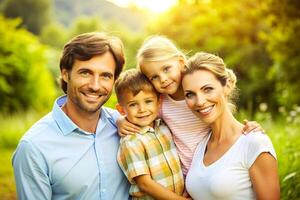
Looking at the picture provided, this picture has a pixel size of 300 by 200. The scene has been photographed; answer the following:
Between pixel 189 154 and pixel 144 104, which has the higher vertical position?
pixel 144 104

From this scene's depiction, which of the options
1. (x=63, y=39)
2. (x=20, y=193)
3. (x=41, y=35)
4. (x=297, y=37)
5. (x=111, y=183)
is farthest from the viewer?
(x=41, y=35)

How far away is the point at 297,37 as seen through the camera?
1323cm

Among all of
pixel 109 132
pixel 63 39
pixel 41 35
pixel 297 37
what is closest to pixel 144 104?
pixel 109 132

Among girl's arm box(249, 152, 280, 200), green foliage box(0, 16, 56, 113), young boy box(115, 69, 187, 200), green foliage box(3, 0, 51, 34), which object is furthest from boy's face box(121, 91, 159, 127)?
green foliage box(3, 0, 51, 34)

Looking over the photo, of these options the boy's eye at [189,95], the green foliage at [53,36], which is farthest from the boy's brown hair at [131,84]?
the green foliage at [53,36]

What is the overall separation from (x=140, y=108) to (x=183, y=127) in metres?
0.40

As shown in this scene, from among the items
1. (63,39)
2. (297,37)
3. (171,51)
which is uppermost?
(63,39)

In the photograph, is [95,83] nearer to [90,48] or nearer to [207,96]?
[90,48]

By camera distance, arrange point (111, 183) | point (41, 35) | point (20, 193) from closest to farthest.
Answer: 1. point (20, 193)
2. point (111, 183)
3. point (41, 35)

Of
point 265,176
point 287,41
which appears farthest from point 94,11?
point 265,176

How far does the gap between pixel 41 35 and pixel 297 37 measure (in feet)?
154

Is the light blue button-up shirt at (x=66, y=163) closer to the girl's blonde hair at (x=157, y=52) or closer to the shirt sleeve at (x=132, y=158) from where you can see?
the shirt sleeve at (x=132, y=158)

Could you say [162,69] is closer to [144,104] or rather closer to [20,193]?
[144,104]

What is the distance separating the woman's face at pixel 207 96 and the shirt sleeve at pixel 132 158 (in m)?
0.52
